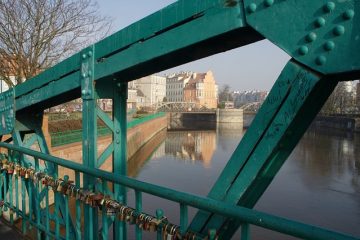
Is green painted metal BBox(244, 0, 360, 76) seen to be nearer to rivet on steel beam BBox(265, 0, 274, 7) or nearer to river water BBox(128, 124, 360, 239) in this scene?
rivet on steel beam BBox(265, 0, 274, 7)

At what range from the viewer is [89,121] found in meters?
3.49

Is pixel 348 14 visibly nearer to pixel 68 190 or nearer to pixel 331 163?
pixel 68 190

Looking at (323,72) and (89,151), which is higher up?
(323,72)

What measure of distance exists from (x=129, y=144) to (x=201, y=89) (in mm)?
82677

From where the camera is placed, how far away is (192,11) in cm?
239

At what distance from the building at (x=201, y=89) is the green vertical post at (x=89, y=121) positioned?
104m

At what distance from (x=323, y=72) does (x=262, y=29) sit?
44cm

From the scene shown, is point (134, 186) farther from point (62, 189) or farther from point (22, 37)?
point (22, 37)

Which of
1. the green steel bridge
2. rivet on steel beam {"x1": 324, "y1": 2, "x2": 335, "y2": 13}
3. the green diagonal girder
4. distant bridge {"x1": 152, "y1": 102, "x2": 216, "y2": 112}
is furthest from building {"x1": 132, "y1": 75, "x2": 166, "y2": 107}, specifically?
rivet on steel beam {"x1": 324, "y1": 2, "x2": 335, "y2": 13}

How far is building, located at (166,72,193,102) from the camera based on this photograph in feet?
381

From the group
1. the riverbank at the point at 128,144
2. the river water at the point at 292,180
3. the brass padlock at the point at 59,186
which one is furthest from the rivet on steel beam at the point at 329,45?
the riverbank at the point at 128,144

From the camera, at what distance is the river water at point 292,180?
48.2 feet

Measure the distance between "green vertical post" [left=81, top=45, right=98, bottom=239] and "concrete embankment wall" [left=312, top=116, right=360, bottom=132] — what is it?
194 feet

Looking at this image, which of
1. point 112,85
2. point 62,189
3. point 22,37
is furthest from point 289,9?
point 22,37
